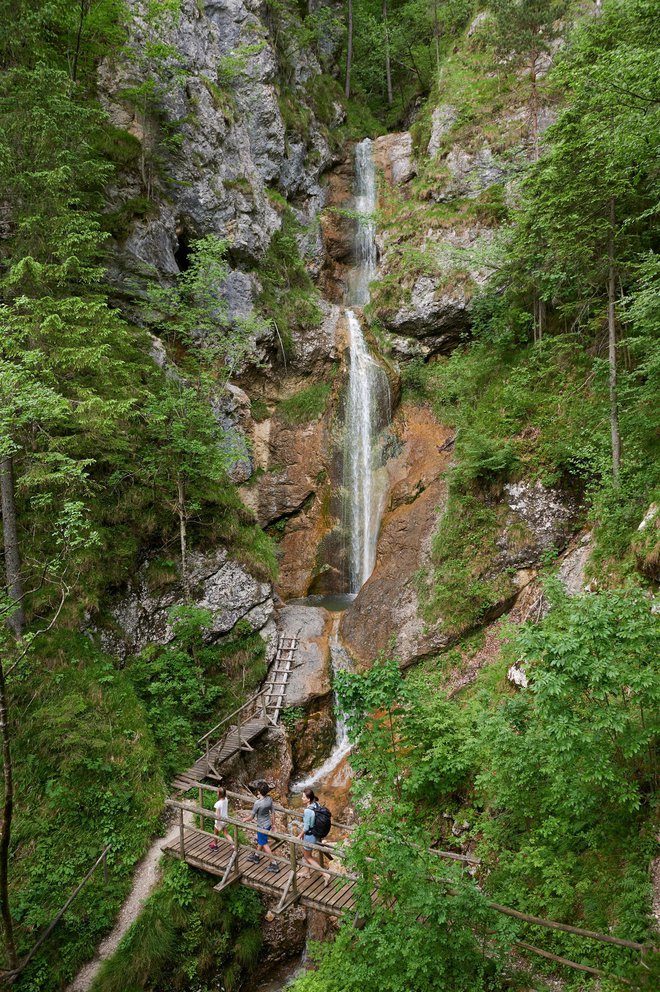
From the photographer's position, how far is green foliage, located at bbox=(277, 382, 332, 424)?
1973 centimetres

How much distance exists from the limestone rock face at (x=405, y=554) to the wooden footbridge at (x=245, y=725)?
6.14 feet

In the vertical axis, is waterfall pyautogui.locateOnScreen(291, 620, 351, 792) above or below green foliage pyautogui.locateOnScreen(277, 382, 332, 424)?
below

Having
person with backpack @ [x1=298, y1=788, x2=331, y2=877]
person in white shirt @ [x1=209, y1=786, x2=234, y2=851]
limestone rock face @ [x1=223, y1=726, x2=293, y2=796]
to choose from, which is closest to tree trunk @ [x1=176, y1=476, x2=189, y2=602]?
limestone rock face @ [x1=223, y1=726, x2=293, y2=796]

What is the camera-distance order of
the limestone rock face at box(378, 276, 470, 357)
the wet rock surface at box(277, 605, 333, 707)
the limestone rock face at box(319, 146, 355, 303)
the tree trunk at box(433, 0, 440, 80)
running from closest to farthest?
the wet rock surface at box(277, 605, 333, 707)
the limestone rock face at box(378, 276, 470, 357)
the limestone rock face at box(319, 146, 355, 303)
the tree trunk at box(433, 0, 440, 80)

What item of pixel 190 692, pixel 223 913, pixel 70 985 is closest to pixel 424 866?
pixel 223 913

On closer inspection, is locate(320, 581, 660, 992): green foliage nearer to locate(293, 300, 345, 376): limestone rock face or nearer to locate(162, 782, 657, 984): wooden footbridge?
locate(162, 782, 657, 984): wooden footbridge

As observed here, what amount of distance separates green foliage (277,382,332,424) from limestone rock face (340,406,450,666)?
311 centimetres

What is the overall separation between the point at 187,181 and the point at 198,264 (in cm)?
652

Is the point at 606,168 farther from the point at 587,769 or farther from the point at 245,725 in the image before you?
the point at 245,725

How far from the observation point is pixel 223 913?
864 centimetres

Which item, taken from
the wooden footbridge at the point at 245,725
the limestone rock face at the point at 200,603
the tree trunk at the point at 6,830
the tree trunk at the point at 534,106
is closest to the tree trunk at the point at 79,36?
the limestone rock face at the point at 200,603

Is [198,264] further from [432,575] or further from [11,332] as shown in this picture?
[432,575]

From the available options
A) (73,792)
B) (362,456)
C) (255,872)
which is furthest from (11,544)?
(362,456)

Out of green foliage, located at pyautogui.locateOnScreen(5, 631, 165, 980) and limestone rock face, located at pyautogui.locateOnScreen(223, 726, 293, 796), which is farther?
limestone rock face, located at pyautogui.locateOnScreen(223, 726, 293, 796)
